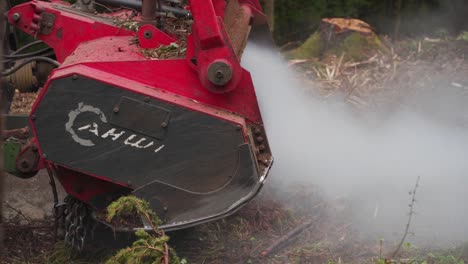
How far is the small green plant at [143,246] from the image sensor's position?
3.68 metres

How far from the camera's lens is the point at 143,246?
3.68 metres

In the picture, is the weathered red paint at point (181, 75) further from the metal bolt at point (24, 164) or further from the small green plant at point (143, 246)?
the small green plant at point (143, 246)

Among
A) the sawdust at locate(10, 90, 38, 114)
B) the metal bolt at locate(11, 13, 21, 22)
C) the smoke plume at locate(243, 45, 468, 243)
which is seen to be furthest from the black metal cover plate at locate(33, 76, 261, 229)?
the sawdust at locate(10, 90, 38, 114)

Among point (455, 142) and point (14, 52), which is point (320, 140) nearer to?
point (455, 142)

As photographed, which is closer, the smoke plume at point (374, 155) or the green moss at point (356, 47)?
the smoke plume at point (374, 155)

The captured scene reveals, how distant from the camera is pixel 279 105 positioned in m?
6.91

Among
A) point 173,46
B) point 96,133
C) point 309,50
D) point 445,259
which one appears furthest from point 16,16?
point 309,50

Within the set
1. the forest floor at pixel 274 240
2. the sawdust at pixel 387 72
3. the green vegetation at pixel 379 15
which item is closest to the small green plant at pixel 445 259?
the forest floor at pixel 274 240

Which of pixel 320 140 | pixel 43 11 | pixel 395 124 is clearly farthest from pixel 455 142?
pixel 43 11

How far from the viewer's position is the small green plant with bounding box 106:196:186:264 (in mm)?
3680

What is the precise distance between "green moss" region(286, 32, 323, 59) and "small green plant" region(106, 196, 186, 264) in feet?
18.9

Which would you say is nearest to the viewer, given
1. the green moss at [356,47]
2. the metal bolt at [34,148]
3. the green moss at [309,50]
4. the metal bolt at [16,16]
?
the metal bolt at [34,148]

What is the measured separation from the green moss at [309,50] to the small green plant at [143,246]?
575 centimetres

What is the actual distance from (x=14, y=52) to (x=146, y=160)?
Answer: 1.89 metres
